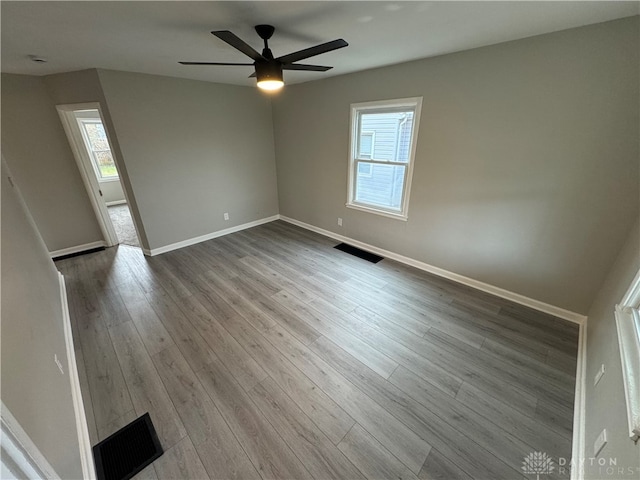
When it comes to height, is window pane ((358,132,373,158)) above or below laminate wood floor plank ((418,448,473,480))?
above

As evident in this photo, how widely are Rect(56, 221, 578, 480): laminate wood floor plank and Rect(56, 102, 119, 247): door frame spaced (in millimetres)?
1110

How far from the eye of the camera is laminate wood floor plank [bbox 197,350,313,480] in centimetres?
136

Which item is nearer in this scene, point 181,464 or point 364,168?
point 181,464

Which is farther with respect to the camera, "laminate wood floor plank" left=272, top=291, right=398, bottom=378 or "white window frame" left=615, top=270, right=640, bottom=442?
"laminate wood floor plank" left=272, top=291, right=398, bottom=378

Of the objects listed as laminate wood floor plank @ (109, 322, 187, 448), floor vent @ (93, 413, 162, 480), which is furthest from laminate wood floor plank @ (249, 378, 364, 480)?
floor vent @ (93, 413, 162, 480)

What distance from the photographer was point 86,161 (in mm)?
3529

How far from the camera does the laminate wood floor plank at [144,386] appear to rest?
155 centimetres

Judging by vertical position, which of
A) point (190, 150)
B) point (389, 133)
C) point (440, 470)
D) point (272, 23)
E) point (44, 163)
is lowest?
point (440, 470)

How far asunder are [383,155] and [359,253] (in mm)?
1441

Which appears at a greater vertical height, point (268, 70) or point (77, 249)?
point (268, 70)

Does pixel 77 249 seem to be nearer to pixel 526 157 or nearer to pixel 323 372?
pixel 323 372

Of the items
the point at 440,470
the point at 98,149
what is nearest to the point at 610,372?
the point at 440,470

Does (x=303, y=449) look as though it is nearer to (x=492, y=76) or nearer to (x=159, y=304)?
(x=159, y=304)

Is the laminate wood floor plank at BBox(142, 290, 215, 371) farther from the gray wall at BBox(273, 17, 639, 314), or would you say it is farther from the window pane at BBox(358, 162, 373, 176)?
the window pane at BBox(358, 162, 373, 176)
